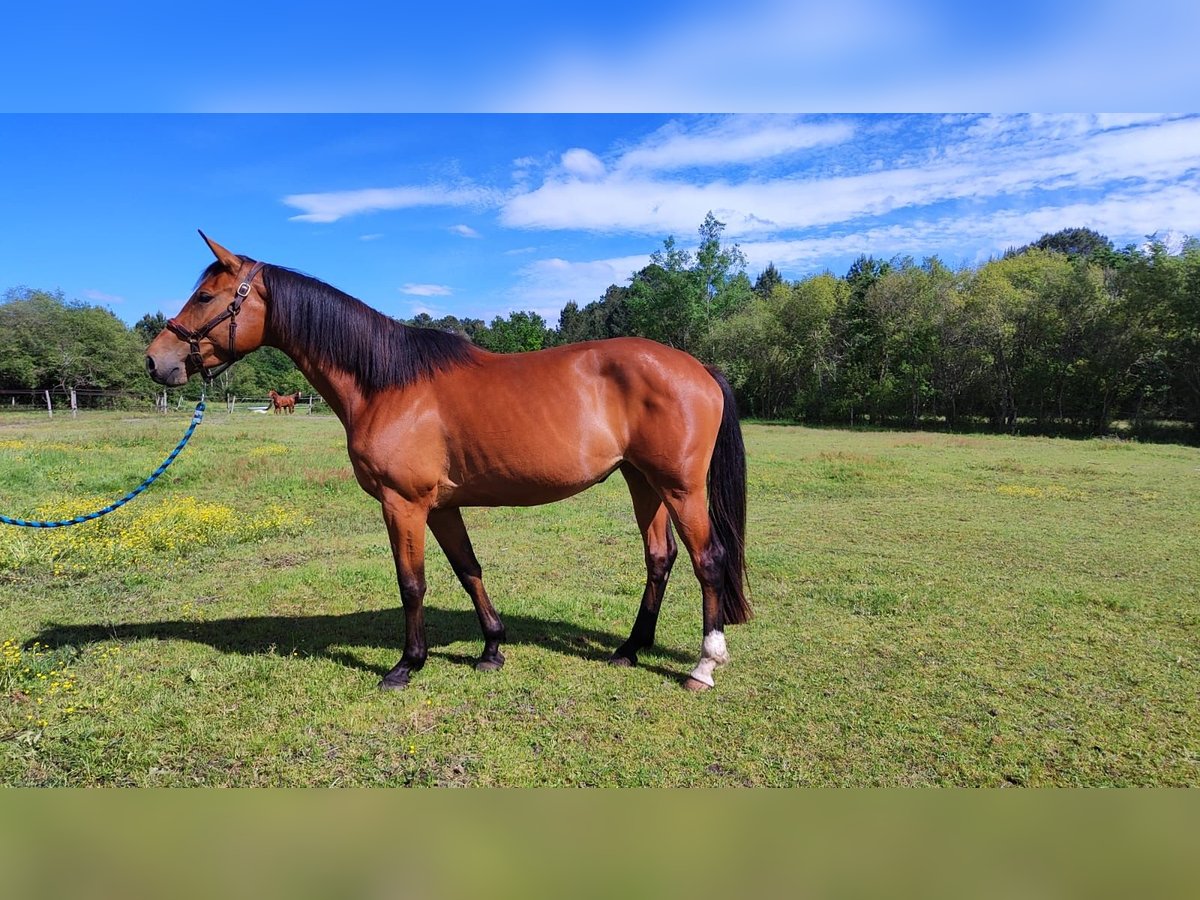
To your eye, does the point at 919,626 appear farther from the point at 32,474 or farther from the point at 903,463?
the point at 32,474

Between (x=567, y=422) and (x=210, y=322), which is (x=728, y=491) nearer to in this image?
(x=567, y=422)

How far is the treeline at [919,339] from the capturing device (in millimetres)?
25156

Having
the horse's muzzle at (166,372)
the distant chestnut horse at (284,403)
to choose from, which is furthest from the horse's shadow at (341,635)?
the distant chestnut horse at (284,403)

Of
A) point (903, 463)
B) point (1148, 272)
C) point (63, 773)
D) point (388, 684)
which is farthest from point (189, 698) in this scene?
point (1148, 272)

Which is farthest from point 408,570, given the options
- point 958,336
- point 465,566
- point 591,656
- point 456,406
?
point 958,336

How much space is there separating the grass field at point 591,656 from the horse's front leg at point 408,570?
124mm

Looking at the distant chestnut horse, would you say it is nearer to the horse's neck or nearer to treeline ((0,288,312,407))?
treeline ((0,288,312,407))

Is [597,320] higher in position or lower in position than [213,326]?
higher

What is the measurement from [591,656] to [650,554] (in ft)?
2.53

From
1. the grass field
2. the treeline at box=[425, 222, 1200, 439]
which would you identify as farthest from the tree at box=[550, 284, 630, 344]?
the grass field

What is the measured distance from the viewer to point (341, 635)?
4410mm

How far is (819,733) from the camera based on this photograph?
302 centimetres

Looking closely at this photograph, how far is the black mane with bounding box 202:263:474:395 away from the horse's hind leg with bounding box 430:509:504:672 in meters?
0.93

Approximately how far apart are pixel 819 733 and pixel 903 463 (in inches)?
496
